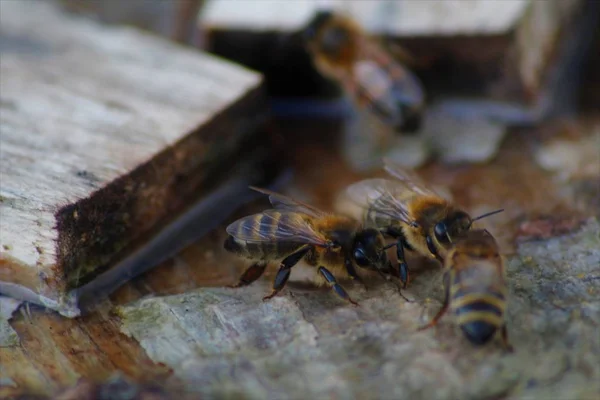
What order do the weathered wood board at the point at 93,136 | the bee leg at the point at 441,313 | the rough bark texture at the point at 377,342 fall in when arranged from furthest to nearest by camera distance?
the weathered wood board at the point at 93,136, the bee leg at the point at 441,313, the rough bark texture at the point at 377,342

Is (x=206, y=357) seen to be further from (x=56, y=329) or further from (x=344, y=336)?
(x=56, y=329)

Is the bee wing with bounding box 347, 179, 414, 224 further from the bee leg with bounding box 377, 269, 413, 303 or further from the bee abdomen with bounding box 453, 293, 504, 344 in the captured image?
the bee abdomen with bounding box 453, 293, 504, 344

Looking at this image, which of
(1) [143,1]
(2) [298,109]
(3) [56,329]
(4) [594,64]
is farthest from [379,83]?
(3) [56,329]

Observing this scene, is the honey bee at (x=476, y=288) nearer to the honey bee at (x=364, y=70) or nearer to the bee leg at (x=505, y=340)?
the bee leg at (x=505, y=340)

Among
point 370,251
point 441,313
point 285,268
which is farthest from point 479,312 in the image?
point 285,268

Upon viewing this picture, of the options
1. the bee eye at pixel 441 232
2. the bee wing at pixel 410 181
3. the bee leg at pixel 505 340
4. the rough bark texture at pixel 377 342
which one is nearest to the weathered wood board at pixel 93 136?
the rough bark texture at pixel 377 342
